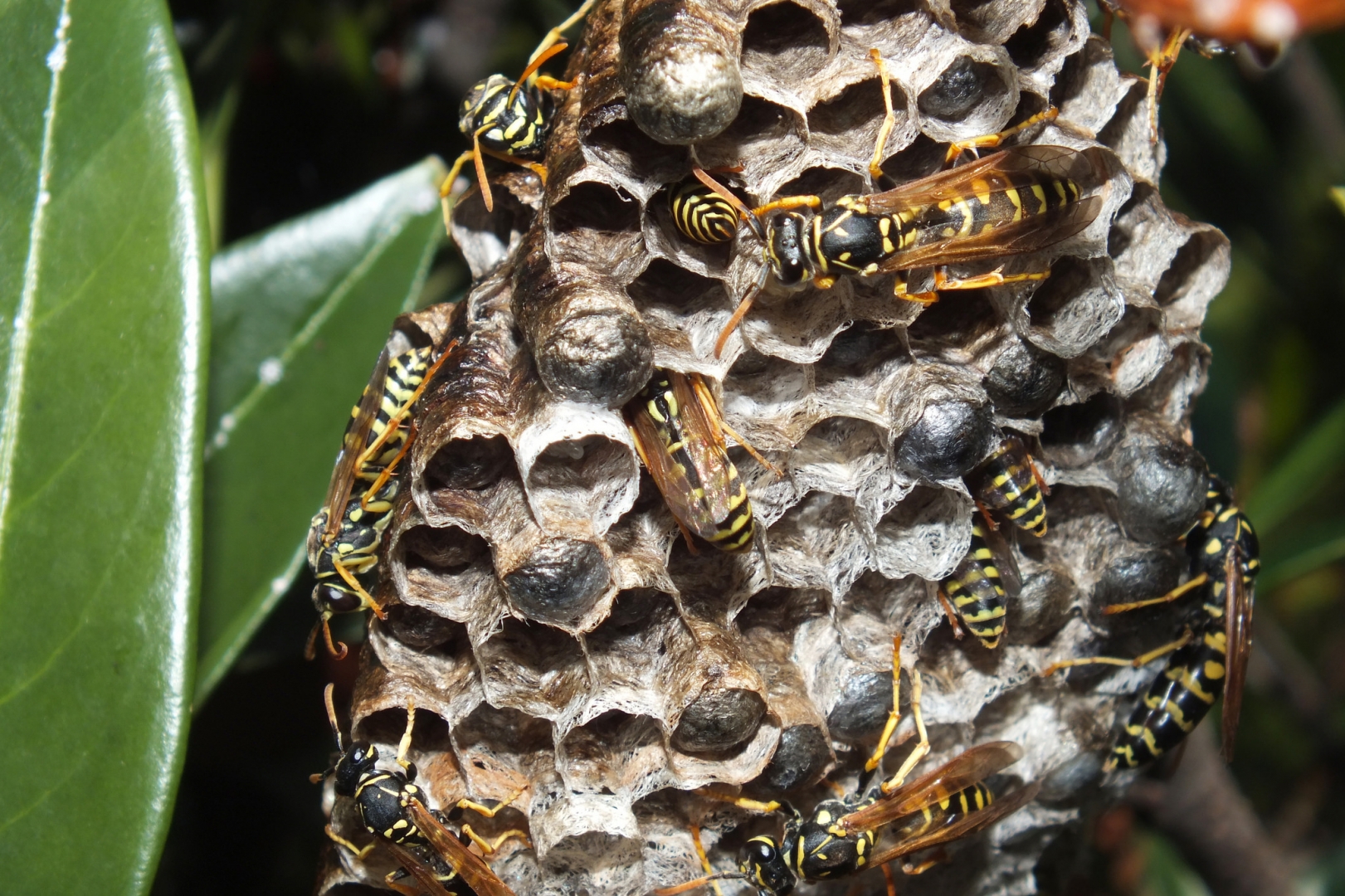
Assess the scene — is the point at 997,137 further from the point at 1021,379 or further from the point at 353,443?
the point at 353,443

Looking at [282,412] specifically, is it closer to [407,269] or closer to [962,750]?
[407,269]

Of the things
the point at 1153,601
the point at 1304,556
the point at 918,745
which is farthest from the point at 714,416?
the point at 1304,556

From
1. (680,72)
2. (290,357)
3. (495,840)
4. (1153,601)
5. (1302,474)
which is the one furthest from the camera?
(1302,474)

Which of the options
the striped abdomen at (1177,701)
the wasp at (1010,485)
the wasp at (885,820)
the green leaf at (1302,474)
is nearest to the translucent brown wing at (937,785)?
the wasp at (885,820)

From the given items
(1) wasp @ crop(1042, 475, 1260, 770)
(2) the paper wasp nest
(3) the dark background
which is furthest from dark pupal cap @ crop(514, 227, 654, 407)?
(3) the dark background

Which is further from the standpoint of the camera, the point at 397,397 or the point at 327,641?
the point at 327,641

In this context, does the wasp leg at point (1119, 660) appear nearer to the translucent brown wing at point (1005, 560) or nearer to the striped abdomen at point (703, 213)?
the translucent brown wing at point (1005, 560)

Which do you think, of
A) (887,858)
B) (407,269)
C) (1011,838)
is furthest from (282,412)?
(1011,838)
